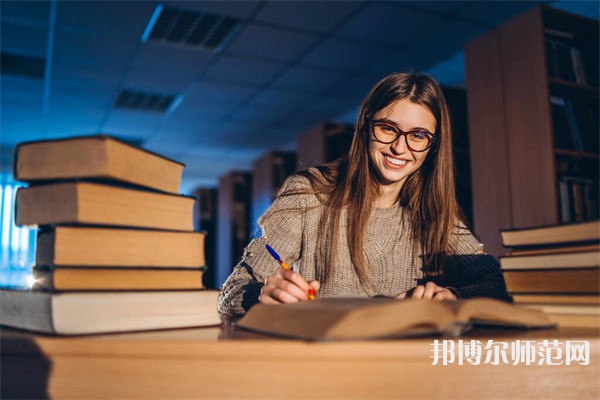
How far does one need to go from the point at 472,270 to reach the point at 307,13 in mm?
2629

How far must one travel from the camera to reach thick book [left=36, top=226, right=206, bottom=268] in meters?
0.56

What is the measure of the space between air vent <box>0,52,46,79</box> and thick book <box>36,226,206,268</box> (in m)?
4.19

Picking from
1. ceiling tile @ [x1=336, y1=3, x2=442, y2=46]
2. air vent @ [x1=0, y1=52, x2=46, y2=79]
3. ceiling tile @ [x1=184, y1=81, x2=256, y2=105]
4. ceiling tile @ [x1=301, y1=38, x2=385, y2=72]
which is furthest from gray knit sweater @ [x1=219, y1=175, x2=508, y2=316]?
air vent @ [x1=0, y1=52, x2=46, y2=79]

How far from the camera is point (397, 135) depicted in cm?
130

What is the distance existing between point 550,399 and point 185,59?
4.10 meters

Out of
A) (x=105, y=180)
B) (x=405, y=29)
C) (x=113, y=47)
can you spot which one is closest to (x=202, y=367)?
(x=105, y=180)

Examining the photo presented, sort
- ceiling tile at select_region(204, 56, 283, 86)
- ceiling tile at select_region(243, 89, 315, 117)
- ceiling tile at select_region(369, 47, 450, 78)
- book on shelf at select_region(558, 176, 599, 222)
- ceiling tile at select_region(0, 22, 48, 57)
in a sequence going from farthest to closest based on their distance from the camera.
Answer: ceiling tile at select_region(243, 89, 315, 117)
ceiling tile at select_region(204, 56, 283, 86)
ceiling tile at select_region(369, 47, 450, 78)
ceiling tile at select_region(0, 22, 48, 57)
book on shelf at select_region(558, 176, 599, 222)

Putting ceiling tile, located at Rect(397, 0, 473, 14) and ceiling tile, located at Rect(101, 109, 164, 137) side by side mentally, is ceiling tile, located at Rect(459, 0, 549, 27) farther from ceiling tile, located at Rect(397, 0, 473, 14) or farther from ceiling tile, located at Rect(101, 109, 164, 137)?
ceiling tile, located at Rect(101, 109, 164, 137)

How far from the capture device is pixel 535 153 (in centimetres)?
258

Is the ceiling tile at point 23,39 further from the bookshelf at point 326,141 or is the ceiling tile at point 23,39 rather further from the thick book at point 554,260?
the thick book at point 554,260

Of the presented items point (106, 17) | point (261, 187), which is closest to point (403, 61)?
point (261, 187)

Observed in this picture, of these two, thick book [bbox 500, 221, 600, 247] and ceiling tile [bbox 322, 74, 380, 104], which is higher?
ceiling tile [bbox 322, 74, 380, 104]

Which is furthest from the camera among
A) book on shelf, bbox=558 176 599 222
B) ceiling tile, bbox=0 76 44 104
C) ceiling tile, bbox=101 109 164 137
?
ceiling tile, bbox=101 109 164 137

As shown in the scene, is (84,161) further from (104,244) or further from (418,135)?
(418,135)
